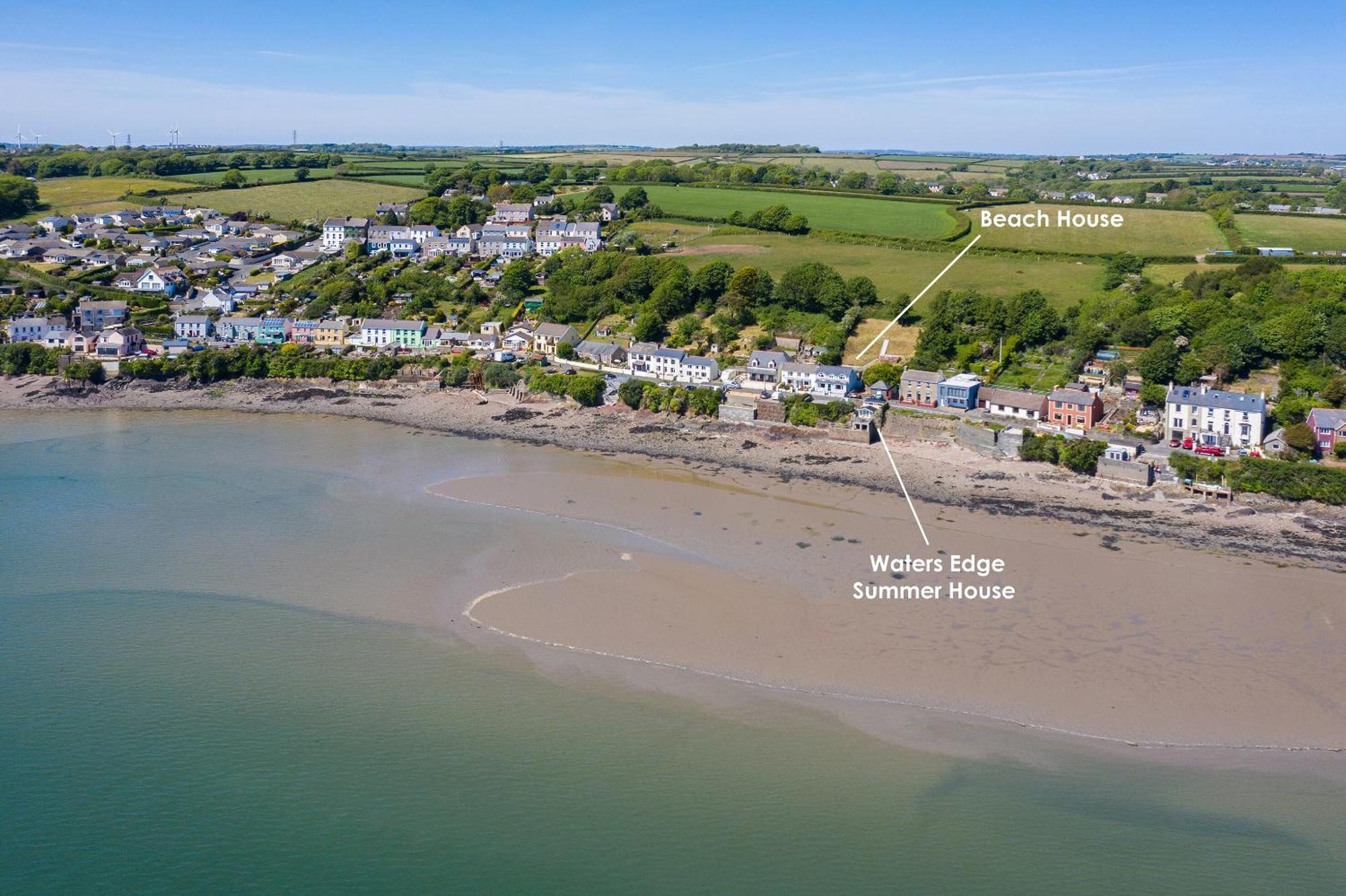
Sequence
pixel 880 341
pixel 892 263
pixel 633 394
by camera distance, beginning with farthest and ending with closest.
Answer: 1. pixel 892 263
2. pixel 880 341
3. pixel 633 394

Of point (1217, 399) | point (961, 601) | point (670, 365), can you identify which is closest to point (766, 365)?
point (670, 365)

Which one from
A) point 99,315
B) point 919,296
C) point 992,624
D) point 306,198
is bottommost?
point 992,624

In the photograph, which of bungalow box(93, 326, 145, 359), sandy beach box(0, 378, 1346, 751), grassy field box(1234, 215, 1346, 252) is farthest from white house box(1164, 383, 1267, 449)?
bungalow box(93, 326, 145, 359)

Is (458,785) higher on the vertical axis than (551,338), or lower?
lower

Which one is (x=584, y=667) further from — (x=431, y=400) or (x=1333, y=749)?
(x=431, y=400)

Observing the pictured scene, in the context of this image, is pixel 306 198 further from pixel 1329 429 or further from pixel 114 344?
pixel 1329 429

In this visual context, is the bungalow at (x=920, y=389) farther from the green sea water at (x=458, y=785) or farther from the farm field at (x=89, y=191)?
the farm field at (x=89, y=191)
